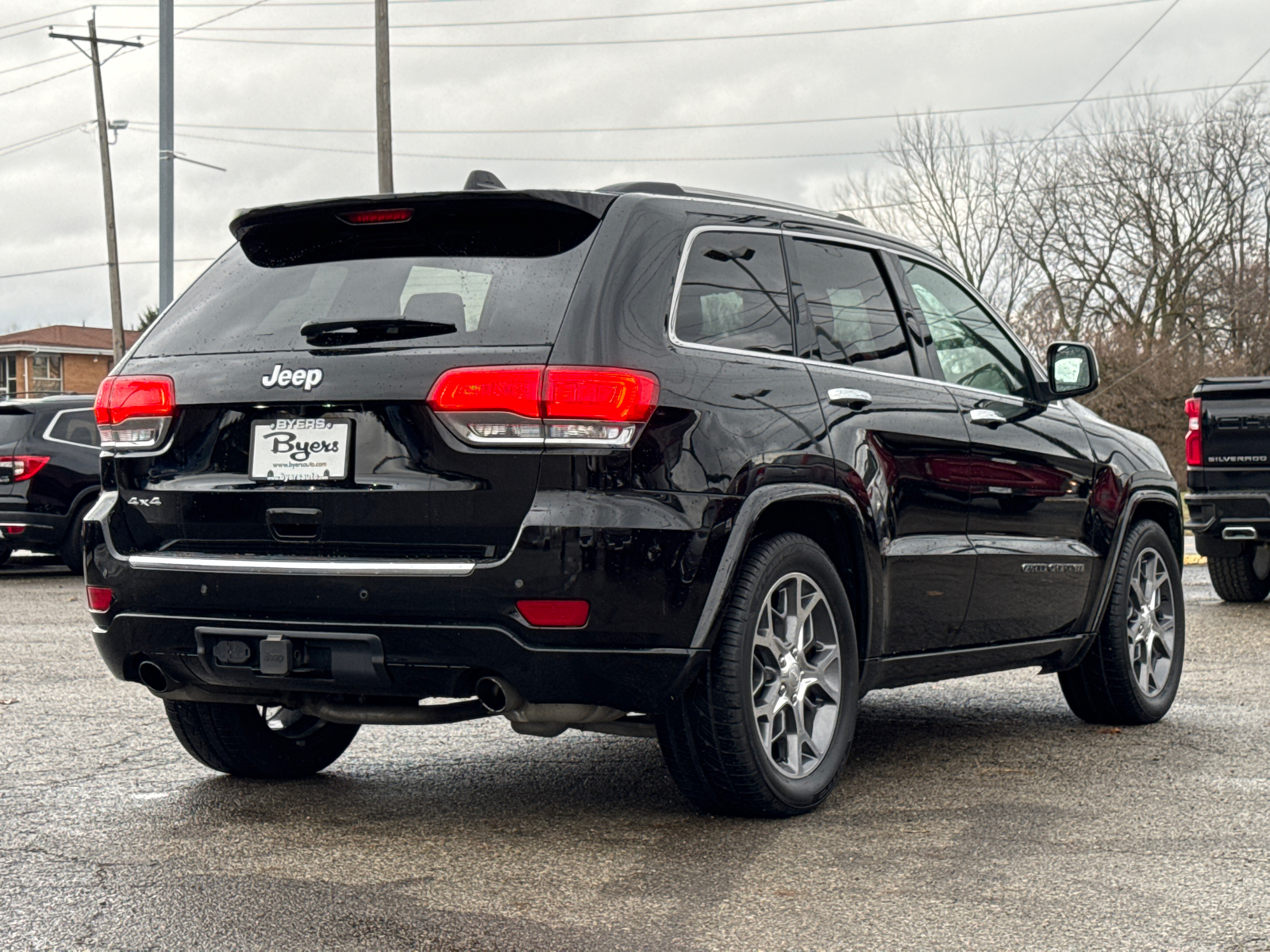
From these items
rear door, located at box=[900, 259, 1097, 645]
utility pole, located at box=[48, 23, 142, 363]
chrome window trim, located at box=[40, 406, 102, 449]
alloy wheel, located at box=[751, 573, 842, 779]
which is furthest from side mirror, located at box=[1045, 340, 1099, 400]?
utility pole, located at box=[48, 23, 142, 363]

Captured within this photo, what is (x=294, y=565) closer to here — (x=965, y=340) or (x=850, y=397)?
(x=850, y=397)

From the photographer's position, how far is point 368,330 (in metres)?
4.41

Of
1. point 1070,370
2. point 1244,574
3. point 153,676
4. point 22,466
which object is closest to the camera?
point 153,676

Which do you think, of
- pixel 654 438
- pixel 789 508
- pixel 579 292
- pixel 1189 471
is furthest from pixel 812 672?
pixel 1189 471

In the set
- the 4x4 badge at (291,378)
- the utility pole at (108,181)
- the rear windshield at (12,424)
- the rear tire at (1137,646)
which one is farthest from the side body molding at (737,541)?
the utility pole at (108,181)

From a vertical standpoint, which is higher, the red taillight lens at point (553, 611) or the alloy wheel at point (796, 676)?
the red taillight lens at point (553, 611)

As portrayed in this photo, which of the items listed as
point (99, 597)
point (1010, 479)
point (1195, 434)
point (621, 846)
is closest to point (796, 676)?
point (621, 846)

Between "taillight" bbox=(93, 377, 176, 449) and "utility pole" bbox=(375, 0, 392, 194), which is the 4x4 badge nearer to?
"taillight" bbox=(93, 377, 176, 449)

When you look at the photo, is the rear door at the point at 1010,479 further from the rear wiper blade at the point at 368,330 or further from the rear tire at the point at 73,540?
the rear tire at the point at 73,540

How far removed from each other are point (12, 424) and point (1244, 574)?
10.8m

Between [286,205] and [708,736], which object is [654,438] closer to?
[708,736]

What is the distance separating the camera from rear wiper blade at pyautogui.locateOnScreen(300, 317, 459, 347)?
4.33m

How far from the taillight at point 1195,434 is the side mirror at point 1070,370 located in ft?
17.5

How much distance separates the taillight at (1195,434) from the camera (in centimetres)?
1128
